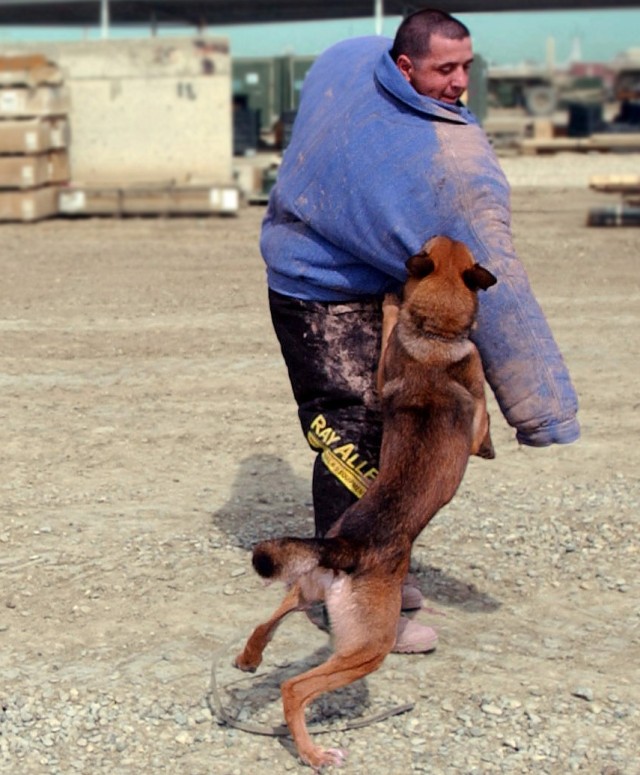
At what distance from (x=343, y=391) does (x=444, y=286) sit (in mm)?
620

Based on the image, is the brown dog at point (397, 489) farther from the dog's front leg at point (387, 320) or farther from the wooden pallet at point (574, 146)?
the wooden pallet at point (574, 146)

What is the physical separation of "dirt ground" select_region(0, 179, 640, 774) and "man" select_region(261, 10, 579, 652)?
21.2 inches

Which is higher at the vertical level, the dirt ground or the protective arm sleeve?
the protective arm sleeve

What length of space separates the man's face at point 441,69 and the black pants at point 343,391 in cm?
71

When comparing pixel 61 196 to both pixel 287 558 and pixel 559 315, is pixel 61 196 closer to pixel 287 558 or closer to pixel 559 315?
pixel 559 315

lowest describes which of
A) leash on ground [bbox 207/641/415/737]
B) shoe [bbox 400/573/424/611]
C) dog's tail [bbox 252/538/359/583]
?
leash on ground [bbox 207/641/415/737]

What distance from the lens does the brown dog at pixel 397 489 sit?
3.96 m

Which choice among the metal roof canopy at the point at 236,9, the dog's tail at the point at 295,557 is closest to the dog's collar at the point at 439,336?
the dog's tail at the point at 295,557

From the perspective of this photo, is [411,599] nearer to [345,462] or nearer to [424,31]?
[345,462]

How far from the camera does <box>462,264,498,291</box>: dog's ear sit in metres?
4.13

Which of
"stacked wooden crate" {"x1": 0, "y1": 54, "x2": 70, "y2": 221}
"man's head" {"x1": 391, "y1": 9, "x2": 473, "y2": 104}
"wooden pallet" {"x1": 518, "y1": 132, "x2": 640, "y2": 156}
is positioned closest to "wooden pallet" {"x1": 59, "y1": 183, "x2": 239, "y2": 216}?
"stacked wooden crate" {"x1": 0, "y1": 54, "x2": 70, "y2": 221}

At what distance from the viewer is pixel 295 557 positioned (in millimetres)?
3883

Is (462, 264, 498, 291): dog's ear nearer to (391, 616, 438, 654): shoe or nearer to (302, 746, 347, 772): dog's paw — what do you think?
(391, 616, 438, 654): shoe

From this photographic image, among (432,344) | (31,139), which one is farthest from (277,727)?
(31,139)
